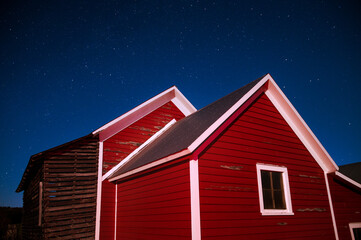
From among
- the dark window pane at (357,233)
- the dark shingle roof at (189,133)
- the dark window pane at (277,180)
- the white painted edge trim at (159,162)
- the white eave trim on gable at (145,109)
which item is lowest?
the dark window pane at (357,233)

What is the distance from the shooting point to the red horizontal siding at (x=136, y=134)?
455 inches

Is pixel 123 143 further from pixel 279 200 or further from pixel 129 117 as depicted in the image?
pixel 279 200

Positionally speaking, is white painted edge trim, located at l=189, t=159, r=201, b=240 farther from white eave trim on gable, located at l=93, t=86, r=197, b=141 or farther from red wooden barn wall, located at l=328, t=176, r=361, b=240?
red wooden barn wall, located at l=328, t=176, r=361, b=240

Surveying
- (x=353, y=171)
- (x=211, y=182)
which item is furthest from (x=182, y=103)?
(x=353, y=171)

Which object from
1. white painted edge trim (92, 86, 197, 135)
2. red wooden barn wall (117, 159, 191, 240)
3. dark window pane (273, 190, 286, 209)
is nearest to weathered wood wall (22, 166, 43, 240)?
white painted edge trim (92, 86, 197, 135)

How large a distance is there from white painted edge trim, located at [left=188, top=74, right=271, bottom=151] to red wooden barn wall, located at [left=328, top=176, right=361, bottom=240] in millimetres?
4781

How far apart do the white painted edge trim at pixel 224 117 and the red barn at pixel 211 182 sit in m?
0.03

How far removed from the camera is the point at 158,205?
7.78 m

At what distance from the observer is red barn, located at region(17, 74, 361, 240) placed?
7.02 meters

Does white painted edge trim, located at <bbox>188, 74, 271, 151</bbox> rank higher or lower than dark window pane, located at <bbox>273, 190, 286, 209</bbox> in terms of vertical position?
higher

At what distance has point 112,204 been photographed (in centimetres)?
1064

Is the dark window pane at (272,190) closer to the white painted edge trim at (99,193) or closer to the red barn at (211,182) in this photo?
the red barn at (211,182)

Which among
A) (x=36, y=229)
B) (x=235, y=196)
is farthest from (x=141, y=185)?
(x=36, y=229)

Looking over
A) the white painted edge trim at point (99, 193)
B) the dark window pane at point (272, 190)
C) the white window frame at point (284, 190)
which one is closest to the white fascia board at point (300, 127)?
the white window frame at point (284, 190)
